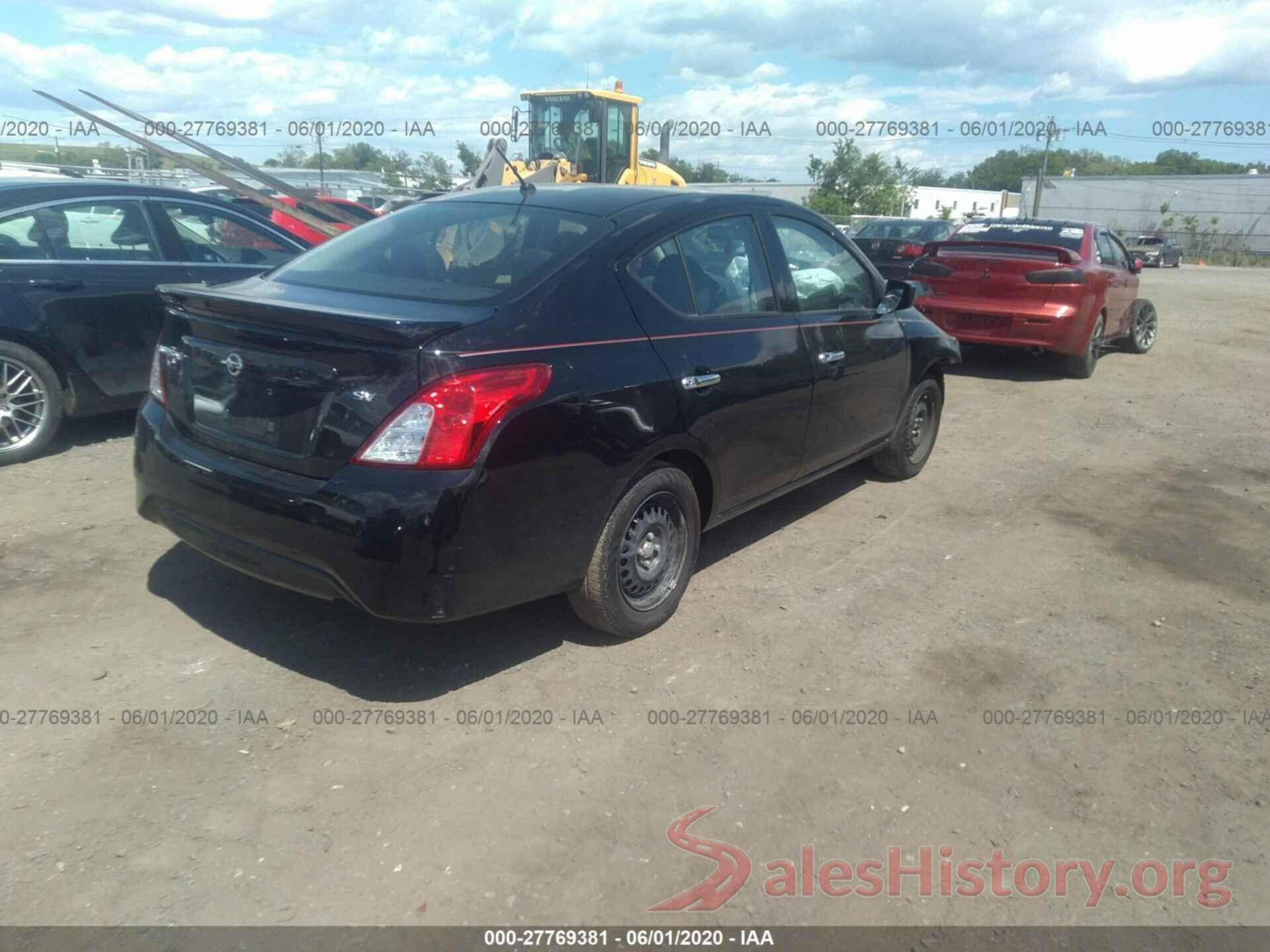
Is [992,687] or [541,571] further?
[992,687]

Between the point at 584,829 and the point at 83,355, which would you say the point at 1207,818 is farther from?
the point at 83,355

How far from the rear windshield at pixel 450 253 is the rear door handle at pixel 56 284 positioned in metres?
2.24

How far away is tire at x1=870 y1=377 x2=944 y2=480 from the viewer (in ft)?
19.9

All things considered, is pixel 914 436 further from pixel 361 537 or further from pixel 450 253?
pixel 361 537

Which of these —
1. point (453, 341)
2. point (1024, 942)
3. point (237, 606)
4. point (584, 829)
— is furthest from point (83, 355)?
point (1024, 942)

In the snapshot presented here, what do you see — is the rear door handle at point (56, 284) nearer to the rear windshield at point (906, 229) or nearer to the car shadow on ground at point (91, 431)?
the car shadow on ground at point (91, 431)

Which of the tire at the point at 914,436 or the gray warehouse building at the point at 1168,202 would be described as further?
the gray warehouse building at the point at 1168,202

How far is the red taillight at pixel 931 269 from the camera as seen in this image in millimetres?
9367

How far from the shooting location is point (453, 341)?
3156 mm

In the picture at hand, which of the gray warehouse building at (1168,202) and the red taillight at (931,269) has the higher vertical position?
the gray warehouse building at (1168,202)

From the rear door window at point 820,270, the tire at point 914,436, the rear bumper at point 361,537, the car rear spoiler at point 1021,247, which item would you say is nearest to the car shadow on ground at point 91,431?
the rear bumper at point 361,537

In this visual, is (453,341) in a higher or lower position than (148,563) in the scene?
higher

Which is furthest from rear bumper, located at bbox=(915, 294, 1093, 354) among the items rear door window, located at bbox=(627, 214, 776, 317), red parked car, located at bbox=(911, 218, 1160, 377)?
rear door window, located at bbox=(627, 214, 776, 317)

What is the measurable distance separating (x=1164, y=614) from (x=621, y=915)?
10.5 feet
